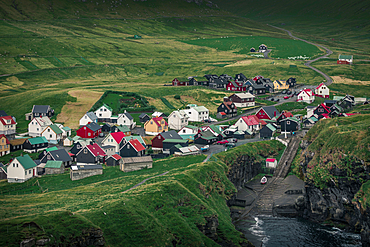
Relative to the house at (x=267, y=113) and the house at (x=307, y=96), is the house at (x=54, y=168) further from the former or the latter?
the house at (x=307, y=96)

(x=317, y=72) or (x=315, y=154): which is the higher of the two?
(x=317, y=72)

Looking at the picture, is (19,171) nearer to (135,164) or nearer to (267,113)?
(135,164)

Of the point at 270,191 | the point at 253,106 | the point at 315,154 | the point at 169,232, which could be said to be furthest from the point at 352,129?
the point at 253,106

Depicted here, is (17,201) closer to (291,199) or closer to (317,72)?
(291,199)

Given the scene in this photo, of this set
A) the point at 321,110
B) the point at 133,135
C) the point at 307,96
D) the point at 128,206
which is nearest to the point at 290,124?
the point at 321,110

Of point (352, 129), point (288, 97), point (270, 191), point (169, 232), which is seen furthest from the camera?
point (288, 97)
